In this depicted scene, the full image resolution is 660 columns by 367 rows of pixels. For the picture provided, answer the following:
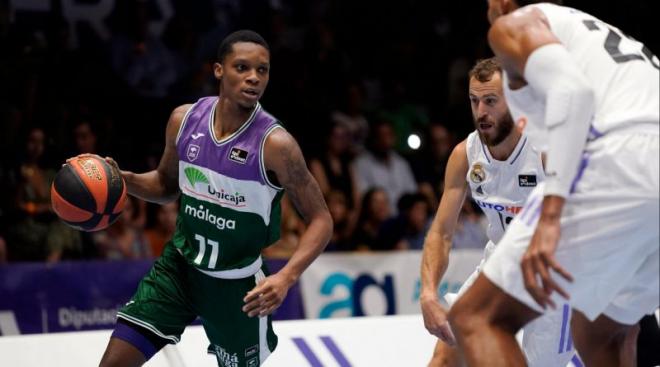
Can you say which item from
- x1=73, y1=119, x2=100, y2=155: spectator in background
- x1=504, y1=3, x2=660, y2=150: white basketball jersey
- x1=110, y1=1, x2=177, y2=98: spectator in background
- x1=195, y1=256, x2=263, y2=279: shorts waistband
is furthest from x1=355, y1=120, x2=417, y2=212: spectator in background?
x1=504, y1=3, x2=660, y2=150: white basketball jersey

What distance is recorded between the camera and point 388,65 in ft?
39.8

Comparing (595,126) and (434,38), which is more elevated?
(595,126)

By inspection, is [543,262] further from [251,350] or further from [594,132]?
[251,350]

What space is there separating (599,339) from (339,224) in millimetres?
5564

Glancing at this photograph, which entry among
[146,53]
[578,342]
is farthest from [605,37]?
[146,53]

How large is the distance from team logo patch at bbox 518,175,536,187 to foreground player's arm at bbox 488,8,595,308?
159cm

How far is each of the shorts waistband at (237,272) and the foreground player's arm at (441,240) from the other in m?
0.86

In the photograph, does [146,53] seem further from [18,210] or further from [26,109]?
[18,210]

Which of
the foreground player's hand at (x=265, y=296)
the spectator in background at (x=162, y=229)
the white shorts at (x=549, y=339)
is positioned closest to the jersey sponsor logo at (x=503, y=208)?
the white shorts at (x=549, y=339)

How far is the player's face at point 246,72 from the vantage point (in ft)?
17.7

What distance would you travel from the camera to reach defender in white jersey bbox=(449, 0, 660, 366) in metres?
3.57

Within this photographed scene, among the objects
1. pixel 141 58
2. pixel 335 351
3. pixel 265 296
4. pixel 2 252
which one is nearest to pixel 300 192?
pixel 265 296

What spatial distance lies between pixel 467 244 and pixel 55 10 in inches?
178

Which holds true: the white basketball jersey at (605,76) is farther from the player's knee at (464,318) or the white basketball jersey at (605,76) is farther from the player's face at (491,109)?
the player's face at (491,109)
